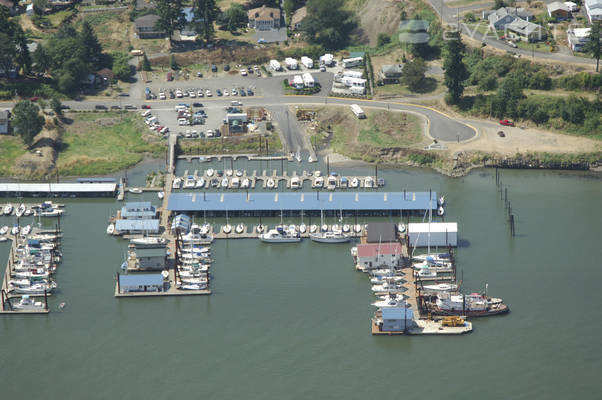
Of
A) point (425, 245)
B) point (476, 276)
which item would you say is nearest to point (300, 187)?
point (425, 245)

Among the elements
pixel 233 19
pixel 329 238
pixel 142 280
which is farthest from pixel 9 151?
pixel 233 19

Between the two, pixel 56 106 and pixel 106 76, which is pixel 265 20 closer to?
pixel 106 76

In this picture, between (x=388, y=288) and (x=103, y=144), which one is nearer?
(x=388, y=288)

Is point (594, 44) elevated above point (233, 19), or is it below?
below

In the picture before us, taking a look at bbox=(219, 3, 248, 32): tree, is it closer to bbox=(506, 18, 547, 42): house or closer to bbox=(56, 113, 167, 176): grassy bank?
bbox=(56, 113, 167, 176): grassy bank

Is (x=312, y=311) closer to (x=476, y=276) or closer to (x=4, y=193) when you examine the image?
(x=476, y=276)

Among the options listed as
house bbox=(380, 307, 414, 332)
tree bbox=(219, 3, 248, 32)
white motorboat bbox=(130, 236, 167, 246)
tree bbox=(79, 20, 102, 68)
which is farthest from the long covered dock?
tree bbox=(219, 3, 248, 32)
